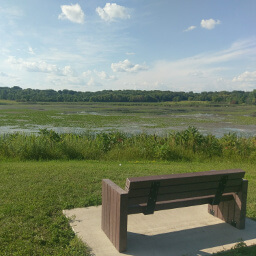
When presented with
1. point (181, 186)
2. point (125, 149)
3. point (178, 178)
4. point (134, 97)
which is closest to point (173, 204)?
point (181, 186)

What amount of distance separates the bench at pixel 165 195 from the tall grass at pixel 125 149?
6063 millimetres

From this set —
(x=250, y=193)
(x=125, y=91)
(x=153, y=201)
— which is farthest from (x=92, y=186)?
(x=125, y=91)

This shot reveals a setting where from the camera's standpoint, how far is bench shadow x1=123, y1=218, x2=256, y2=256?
3.23 metres

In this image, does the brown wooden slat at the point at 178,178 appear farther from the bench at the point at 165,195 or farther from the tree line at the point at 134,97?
the tree line at the point at 134,97

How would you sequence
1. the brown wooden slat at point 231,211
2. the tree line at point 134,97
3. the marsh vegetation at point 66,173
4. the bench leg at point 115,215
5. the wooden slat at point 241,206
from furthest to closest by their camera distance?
1. the tree line at point 134,97
2. the brown wooden slat at point 231,211
3. the wooden slat at point 241,206
4. the marsh vegetation at point 66,173
5. the bench leg at point 115,215

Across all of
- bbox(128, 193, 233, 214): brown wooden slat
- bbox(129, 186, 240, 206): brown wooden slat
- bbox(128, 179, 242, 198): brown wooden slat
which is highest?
bbox(128, 179, 242, 198): brown wooden slat

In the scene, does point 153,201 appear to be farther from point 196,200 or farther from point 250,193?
point 250,193

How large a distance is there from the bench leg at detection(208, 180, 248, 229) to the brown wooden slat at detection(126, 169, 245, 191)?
0.29 m

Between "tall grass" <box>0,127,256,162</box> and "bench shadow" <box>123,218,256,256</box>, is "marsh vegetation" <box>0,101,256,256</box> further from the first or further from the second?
"bench shadow" <box>123,218,256,256</box>

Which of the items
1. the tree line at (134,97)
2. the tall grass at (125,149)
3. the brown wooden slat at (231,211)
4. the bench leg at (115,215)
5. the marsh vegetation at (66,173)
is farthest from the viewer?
the tree line at (134,97)

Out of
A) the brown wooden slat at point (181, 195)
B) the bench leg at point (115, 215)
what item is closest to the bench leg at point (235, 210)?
the brown wooden slat at point (181, 195)

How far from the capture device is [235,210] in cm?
393

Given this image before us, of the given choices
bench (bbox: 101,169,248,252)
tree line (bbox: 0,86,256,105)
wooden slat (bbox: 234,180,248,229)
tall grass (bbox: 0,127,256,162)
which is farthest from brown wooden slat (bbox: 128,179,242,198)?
tree line (bbox: 0,86,256,105)

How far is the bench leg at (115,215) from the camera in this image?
312cm
